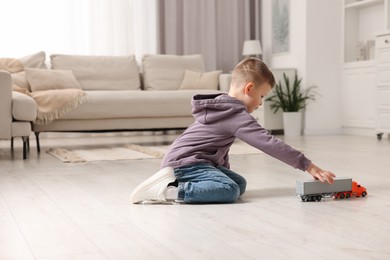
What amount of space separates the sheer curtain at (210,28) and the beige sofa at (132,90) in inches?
26.6

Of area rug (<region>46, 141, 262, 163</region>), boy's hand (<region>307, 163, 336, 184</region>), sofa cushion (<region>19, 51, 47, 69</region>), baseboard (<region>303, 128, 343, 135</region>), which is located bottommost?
baseboard (<region>303, 128, 343, 135</region>)

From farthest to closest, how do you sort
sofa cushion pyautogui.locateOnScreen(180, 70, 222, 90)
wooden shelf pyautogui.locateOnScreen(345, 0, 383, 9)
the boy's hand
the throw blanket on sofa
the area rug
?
wooden shelf pyautogui.locateOnScreen(345, 0, 383, 9), sofa cushion pyautogui.locateOnScreen(180, 70, 222, 90), the throw blanket on sofa, the area rug, the boy's hand

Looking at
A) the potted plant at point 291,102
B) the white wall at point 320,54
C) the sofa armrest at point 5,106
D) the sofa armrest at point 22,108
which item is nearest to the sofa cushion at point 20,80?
the sofa armrest at point 22,108

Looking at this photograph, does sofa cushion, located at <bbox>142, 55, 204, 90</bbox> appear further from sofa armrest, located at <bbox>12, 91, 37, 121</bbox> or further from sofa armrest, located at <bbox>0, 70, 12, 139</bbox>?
sofa armrest, located at <bbox>0, 70, 12, 139</bbox>

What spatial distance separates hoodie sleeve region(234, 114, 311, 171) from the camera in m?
2.19

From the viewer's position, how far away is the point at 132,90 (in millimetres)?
5602

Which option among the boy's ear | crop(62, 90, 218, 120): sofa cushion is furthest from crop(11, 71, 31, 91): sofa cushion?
the boy's ear

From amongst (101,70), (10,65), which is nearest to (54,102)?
(10,65)

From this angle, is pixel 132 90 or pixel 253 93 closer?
pixel 253 93

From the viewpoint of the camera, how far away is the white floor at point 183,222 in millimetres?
1532

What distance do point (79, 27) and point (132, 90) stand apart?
1255 millimetres

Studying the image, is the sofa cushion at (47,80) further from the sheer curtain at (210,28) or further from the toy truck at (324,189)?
the toy truck at (324,189)

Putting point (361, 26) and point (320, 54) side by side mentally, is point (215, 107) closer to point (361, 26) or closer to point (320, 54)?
point (320, 54)

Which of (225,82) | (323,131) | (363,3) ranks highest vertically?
(363,3)
